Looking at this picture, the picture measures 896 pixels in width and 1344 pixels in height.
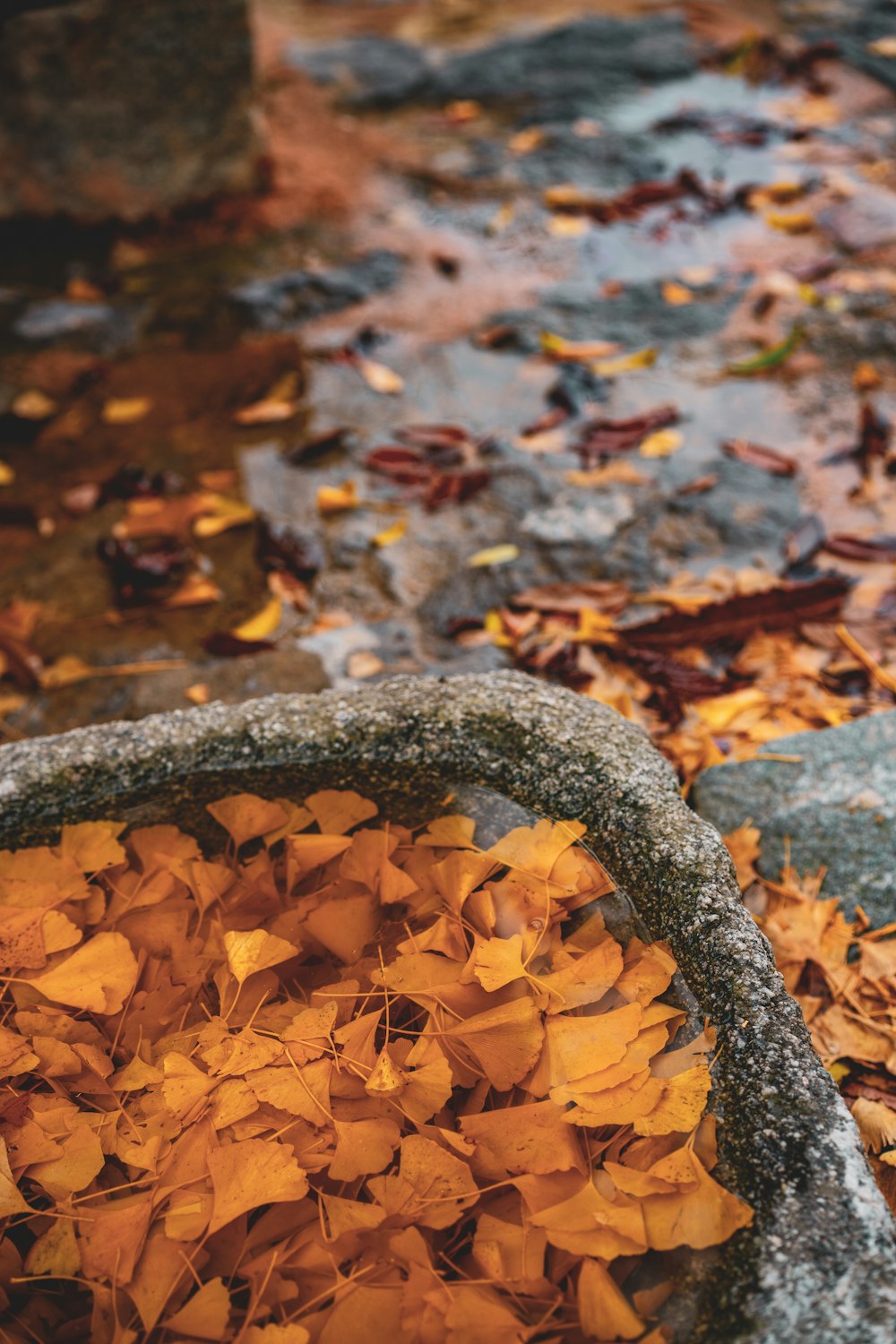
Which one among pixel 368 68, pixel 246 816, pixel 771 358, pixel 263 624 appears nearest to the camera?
pixel 246 816

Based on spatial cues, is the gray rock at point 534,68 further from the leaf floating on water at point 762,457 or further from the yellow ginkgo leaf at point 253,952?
the yellow ginkgo leaf at point 253,952

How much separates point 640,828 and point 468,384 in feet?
6.31

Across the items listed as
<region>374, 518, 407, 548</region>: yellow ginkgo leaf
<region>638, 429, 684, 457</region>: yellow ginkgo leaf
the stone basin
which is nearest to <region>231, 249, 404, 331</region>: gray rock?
<region>374, 518, 407, 548</region>: yellow ginkgo leaf

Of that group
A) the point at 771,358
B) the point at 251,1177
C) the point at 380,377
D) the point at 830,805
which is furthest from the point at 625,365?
the point at 251,1177

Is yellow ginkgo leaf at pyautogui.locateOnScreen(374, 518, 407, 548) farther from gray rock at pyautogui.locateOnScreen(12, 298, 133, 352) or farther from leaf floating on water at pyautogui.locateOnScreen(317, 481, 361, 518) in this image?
gray rock at pyautogui.locateOnScreen(12, 298, 133, 352)

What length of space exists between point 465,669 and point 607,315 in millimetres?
1605

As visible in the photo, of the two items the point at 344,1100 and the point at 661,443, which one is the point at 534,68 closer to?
the point at 661,443

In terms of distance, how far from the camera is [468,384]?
283 centimetres

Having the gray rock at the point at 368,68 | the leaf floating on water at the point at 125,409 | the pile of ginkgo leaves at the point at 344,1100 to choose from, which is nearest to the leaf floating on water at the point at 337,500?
the leaf floating on water at the point at 125,409

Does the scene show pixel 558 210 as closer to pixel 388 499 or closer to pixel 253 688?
pixel 388 499

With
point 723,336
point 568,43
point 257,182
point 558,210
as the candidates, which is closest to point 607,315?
point 723,336

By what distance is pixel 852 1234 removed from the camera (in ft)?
2.85

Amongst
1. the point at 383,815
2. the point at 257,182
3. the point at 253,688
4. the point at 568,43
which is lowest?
the point at 253,688

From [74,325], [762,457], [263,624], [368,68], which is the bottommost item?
[263,624]
